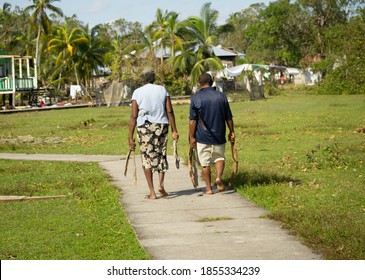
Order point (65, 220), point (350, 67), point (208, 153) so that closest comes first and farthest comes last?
point (65, 220), point (208, 153), point (350, 67)

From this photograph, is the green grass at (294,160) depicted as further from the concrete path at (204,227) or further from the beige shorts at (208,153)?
the beige shorts at (208,153)

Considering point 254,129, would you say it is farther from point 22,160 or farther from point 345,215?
point 345,215

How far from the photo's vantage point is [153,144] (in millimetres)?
11547

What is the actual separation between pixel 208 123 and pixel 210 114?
0.13 metres

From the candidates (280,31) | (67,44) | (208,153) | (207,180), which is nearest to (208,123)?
(208,153)

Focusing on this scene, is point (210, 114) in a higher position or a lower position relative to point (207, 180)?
higher

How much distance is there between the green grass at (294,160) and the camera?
889cm

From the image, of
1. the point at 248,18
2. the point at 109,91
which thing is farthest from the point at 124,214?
the point at 248,18

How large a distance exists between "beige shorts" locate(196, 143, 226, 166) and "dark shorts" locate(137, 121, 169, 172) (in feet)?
1.83

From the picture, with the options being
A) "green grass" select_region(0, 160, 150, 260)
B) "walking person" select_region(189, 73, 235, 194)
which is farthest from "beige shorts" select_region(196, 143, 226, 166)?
"green grass" select_region(0, 160, 150, 260)

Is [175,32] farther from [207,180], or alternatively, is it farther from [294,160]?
[207,180]

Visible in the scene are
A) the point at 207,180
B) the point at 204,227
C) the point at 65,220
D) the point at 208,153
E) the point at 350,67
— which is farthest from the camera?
the point at 350,67

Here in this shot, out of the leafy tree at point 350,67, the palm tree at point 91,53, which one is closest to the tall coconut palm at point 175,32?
the palm tree at point 91,53

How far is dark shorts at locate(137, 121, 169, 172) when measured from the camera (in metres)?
11.5
